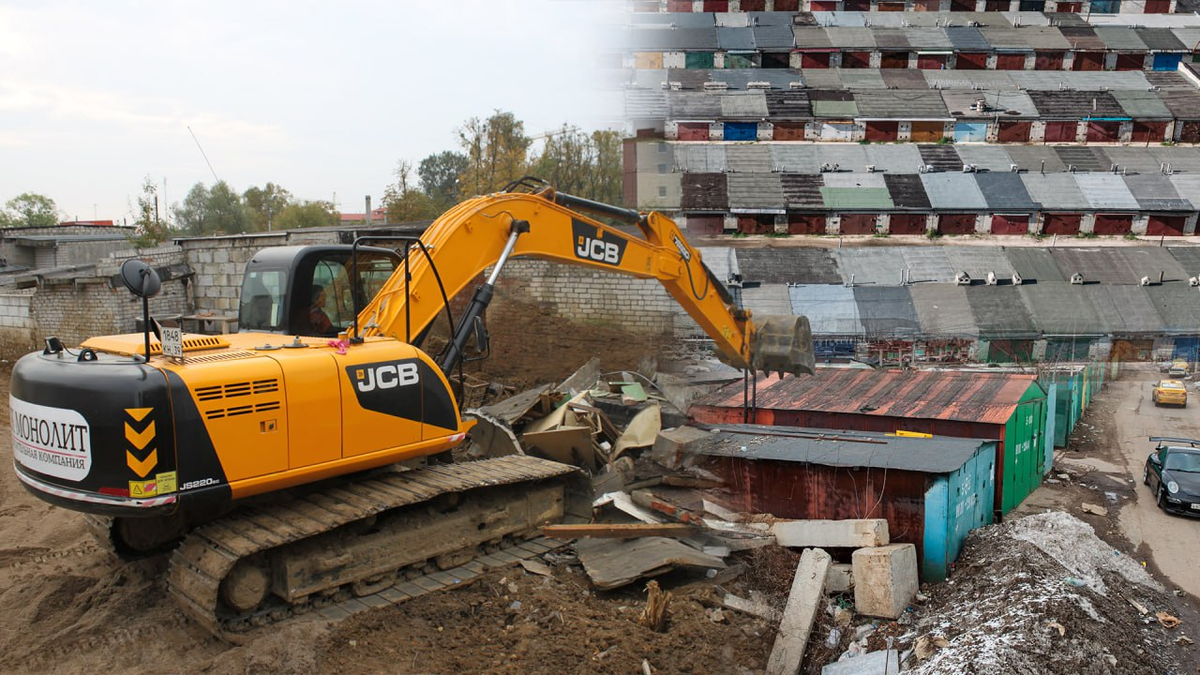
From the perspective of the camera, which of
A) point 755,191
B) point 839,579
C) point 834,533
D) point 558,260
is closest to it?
point 839,579

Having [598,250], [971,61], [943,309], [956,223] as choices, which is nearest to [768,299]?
[943,309]

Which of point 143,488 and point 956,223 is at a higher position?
point 956,223

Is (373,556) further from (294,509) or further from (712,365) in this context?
(712,365)

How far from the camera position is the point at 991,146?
35.9 meters

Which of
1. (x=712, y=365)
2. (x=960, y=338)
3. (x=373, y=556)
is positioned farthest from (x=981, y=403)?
(x=960, y=338)

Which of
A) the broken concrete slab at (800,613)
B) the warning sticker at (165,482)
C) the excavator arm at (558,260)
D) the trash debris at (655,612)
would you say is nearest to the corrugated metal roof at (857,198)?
the excavator arm at (558,260)

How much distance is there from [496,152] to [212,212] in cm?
2017

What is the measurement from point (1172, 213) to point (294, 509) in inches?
1478

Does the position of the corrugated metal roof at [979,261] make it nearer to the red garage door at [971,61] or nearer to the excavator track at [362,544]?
the red garage door at [971,61]

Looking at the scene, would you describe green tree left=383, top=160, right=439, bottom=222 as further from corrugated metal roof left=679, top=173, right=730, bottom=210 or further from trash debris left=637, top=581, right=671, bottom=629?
trash debris left=637, top=581, right=671, bottom=629

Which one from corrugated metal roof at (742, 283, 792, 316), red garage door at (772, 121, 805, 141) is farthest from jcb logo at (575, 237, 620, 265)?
red garage door at (772, 121, 805, 141)

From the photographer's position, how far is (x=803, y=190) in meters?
32.7

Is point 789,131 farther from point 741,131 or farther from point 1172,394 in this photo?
point 1172,394

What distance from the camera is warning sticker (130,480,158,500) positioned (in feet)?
17.0
